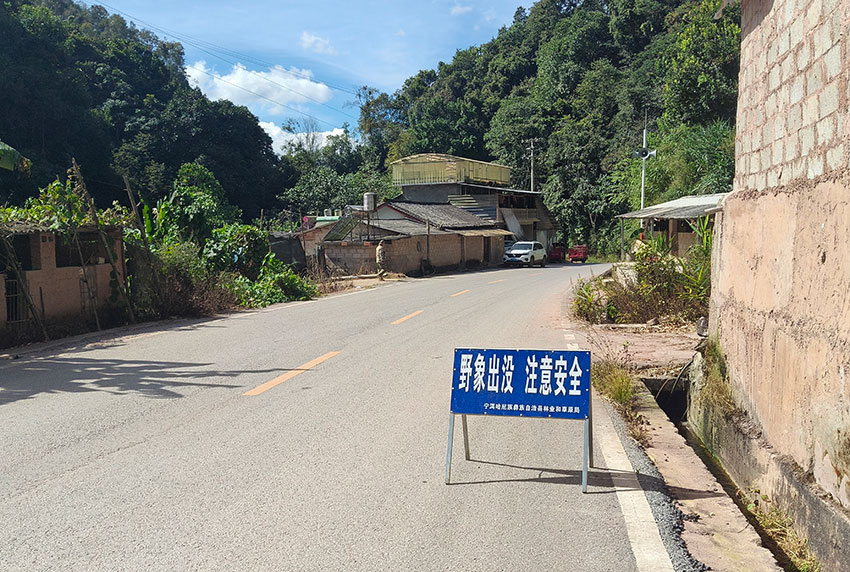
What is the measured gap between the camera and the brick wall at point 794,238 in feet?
15.6

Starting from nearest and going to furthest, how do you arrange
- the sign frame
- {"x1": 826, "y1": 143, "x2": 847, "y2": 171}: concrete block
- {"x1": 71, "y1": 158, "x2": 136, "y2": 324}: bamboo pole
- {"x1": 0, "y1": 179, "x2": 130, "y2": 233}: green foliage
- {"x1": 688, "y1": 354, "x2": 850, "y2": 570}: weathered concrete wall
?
{"x1": 688, "y1": 354, "x2": 850, "y2": 570}: weathered concrete wall
{"x1": 826, "y1": 143, "x2": 847, "y2": 171}: concrete block
the sign frame
{"x1": 0, "y1": 179, "x2": 130, "y2": 233}: green foliage
{"x1": 71, "y1": 158, "x2": 136, "y2": 324}: bamboo pole

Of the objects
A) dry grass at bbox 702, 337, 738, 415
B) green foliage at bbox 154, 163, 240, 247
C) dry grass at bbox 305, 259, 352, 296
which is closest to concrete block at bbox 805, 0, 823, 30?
dry grass at bbox 702, 337, 738, 415

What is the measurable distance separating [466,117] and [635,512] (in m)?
67.2

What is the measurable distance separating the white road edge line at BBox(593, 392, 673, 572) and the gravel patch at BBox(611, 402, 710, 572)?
4 cm

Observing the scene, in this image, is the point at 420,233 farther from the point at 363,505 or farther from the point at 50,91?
the point at 363,505

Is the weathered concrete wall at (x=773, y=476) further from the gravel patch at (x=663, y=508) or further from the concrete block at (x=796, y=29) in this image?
the concrete block at (x=796, y=29)

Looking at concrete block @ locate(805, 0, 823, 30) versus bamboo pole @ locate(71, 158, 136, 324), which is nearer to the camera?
concrete block @ locate(805, 0, 823, 30)

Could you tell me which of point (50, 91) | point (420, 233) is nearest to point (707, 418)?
point (420, 233)

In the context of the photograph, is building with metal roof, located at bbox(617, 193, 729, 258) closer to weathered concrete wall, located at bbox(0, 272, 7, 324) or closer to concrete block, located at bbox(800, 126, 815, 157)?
concrete block, located at bbox(800, 126, 815, 157)

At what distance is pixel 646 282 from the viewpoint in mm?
14742

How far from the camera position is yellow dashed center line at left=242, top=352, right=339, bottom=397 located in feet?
26.8

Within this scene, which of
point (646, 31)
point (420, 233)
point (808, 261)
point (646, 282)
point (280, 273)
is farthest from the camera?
point (646, 31)

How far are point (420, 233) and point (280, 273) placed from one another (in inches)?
628

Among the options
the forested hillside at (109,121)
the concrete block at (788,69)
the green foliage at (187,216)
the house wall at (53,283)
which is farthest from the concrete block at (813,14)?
the forested hillside at (109,121)
